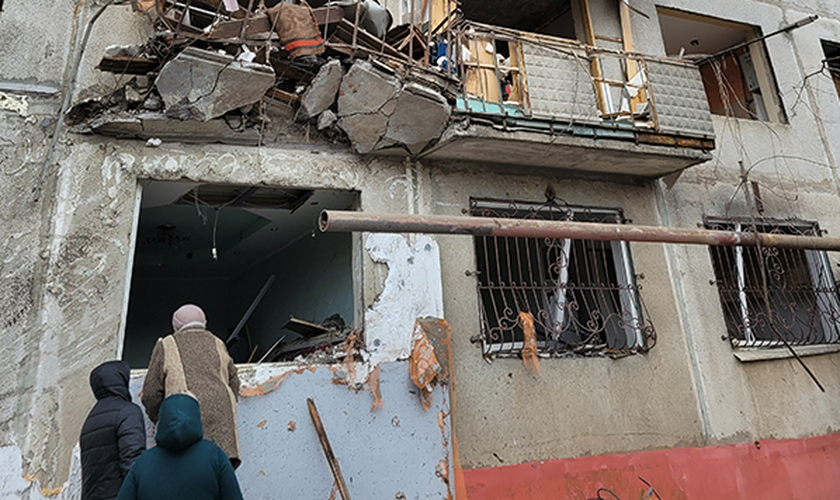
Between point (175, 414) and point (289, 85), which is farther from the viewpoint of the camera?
point (289, 85)

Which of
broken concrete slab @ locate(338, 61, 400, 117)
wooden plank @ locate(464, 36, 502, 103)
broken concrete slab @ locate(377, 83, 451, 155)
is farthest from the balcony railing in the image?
broken concrete slab @ locate(338, 61, 400, 117)

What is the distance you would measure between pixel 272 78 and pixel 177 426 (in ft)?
8.53

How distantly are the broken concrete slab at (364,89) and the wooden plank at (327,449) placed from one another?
2.24m


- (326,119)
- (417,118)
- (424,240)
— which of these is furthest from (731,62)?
(326,119)

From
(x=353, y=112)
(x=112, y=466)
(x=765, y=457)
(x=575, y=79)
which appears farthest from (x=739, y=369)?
(x=112, y=466)

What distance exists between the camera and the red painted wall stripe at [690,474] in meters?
4.28

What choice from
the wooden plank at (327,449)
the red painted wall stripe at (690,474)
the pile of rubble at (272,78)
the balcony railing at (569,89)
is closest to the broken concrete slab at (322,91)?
the pile of rubble at (272,78)

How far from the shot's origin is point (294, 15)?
4.05 metres

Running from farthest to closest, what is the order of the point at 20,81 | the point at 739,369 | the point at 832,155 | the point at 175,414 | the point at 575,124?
the point at 832,155
the point at 739,369
the point at 575,124
the point at 20,81
the point at 175,414

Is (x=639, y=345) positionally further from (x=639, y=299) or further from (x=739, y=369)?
(x=739, y=369)

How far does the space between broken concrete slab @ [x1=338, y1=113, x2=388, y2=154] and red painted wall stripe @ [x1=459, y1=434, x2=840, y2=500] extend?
8.81ft

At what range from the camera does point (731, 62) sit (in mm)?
7621

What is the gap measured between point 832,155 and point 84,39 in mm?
8033

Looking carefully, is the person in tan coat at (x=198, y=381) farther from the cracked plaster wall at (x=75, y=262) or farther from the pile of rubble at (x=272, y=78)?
the pile of rubble at (x=272, y=78)
